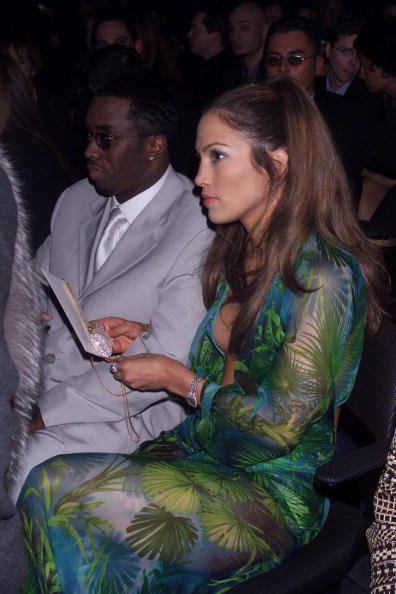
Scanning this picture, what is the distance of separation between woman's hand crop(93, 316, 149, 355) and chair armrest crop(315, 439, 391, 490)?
2.45 feet

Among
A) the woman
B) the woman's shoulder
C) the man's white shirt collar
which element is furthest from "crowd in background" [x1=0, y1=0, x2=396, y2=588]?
the woman's shoulder

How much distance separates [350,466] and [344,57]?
3.67 m

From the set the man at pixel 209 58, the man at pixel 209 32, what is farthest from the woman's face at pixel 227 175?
the man at pixel 209 32

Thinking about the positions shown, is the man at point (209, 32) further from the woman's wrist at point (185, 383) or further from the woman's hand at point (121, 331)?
the woman's wrist at point (185, 383)

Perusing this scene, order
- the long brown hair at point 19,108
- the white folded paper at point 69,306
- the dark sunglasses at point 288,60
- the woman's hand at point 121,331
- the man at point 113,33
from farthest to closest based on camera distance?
the man at point 113,33, the dark sunglasses at point 288,60, the long brown hair at point 19,108, the woman's hand at point 121,331, the white folded paper at point 69,306

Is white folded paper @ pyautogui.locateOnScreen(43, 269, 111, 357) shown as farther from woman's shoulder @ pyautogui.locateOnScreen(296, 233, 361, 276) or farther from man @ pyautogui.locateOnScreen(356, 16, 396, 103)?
man @ pyautogui.locateOnScreen(356, 16, 396, 103)

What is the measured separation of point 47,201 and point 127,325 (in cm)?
108

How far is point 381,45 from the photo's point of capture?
3.73m

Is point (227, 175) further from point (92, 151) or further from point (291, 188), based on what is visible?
point (92, 151)

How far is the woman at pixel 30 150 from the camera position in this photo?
3133mm

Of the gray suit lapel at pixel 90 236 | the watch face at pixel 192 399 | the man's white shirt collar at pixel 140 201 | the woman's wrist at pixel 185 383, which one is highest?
the man's white shirt collar at pixel 140 201

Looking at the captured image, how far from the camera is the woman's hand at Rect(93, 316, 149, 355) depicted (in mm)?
2260

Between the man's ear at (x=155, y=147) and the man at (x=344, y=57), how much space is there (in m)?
2.53

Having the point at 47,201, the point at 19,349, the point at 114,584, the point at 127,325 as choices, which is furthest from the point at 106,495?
the point at 47,201
